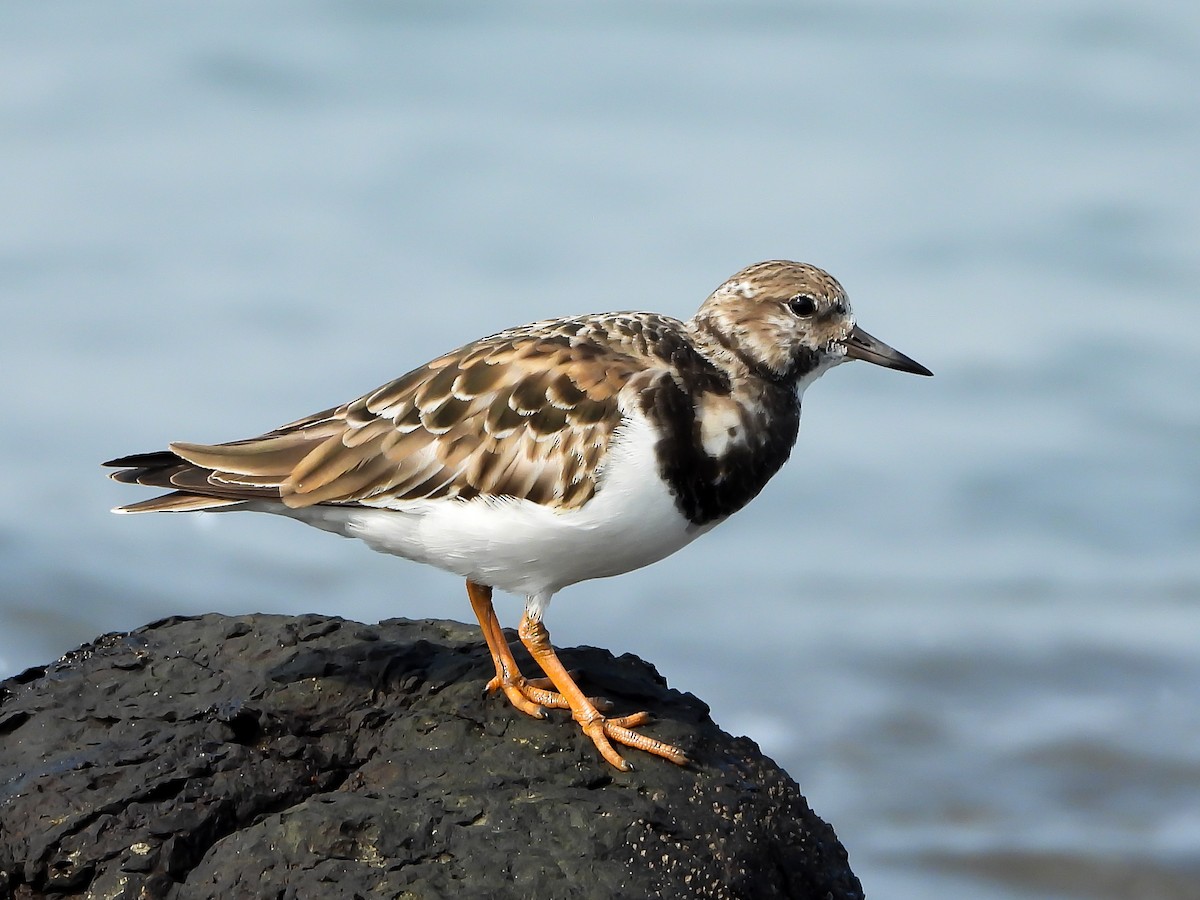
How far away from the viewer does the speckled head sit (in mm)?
5711

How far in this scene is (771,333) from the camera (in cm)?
571

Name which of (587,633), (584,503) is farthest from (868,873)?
(584,503)

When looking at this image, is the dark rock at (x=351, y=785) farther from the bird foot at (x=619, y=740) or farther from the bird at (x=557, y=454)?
the bird at (x=557, y=454)

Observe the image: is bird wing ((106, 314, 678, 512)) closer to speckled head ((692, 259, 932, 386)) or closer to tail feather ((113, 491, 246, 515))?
tail feather ((113, 491, 246, 515))

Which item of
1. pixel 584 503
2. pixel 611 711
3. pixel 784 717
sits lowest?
pixel 611 711

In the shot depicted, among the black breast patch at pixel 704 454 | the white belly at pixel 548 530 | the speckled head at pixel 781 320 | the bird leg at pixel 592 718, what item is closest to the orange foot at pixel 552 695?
the bird leg at pixel 592 718

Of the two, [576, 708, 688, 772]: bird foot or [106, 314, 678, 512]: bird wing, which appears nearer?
[576, 708, 688, 772]: bird foot

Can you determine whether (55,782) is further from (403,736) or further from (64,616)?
(64,616)

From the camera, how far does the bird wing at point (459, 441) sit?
5426mm

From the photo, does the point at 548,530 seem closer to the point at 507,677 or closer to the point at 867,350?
the point at 507,677

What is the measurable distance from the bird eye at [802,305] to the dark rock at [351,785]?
139 cm

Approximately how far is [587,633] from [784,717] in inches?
51.8

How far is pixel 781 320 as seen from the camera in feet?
18.7

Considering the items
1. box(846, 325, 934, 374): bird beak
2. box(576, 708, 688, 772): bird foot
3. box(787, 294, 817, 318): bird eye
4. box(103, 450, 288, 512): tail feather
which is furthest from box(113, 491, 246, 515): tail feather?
box(846, 325, 934, 374): bird beak
